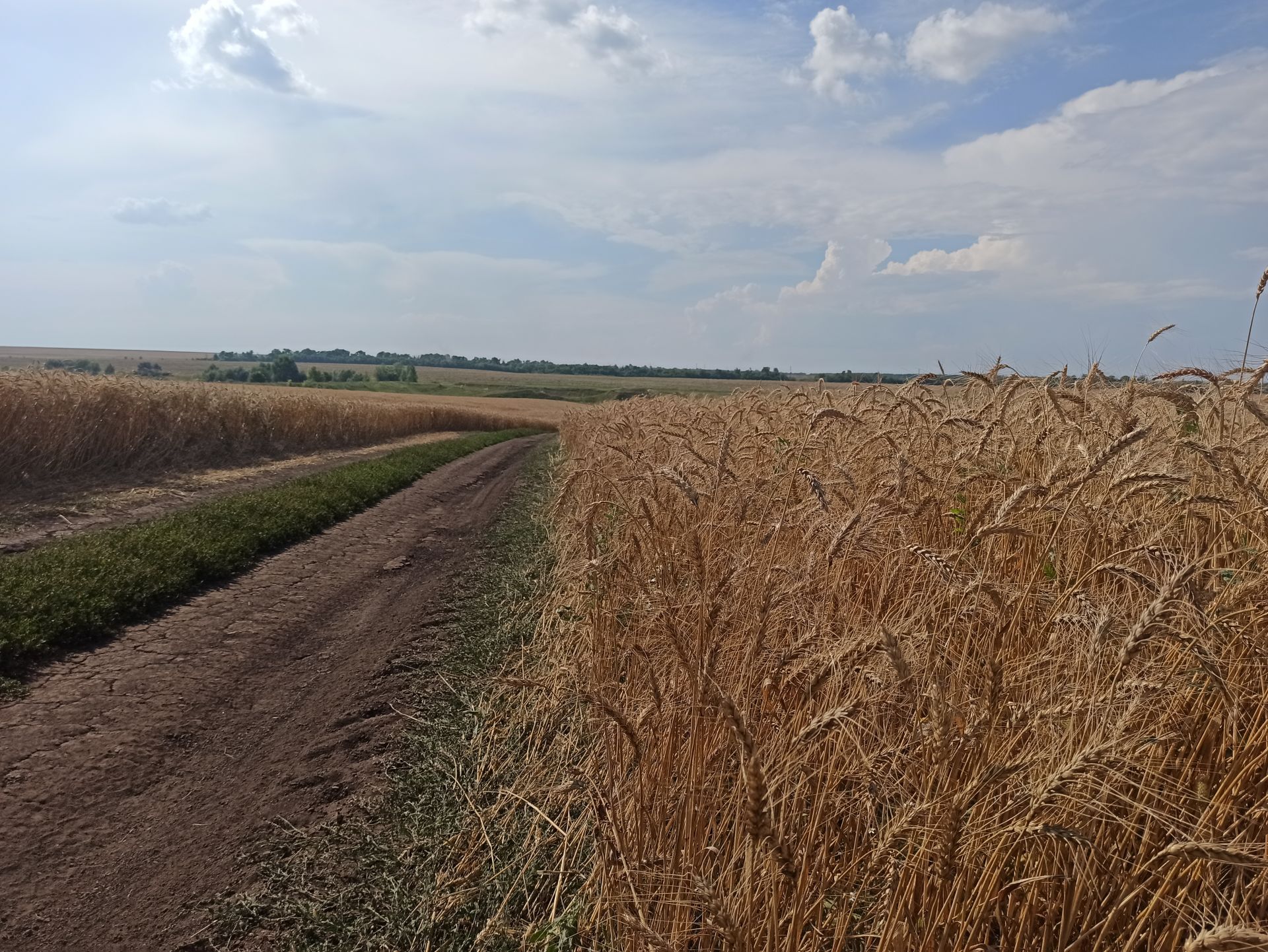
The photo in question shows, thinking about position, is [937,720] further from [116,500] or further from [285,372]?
[285,372]

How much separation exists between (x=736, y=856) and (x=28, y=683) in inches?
191

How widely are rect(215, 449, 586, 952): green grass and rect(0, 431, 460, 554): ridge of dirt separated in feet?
22.3

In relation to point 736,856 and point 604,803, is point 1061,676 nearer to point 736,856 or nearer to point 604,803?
point 736,856

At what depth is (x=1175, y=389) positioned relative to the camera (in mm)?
4020

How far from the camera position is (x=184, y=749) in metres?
4.25

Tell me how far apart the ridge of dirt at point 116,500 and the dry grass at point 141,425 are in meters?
0.66

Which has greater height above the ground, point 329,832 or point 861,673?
point 861,673

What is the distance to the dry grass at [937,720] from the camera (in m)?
1.75

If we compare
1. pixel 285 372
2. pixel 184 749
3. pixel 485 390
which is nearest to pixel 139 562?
pixel 184 749

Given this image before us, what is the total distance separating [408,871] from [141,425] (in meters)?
15.5

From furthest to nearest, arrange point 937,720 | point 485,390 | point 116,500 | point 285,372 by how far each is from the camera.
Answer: point 285,372
point 485,390
point 116,500
point 937,720

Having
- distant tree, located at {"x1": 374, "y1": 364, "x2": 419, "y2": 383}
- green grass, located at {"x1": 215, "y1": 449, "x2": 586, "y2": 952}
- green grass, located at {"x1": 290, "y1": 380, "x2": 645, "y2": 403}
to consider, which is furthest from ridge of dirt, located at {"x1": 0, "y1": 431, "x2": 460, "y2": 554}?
distant tree, located at {"x1": 374, "y1": 364, "x2": 419, "y2": 383}

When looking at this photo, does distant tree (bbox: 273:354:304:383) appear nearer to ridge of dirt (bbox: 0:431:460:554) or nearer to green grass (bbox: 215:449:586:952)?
Result: ridge of dirt (bbox: 0:431:460:554)

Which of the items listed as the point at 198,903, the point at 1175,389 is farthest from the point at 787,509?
the point at 198,903
